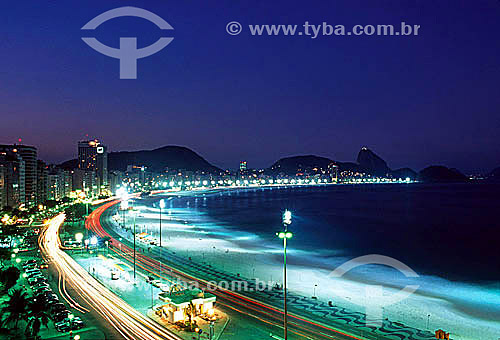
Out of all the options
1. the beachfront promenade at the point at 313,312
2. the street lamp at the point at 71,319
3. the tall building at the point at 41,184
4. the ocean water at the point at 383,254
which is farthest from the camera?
the tall building at the point at 41,184

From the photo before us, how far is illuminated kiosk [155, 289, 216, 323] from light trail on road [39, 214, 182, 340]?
2.38 feet

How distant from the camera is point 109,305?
18359mm

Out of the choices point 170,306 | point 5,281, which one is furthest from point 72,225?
point 170,306

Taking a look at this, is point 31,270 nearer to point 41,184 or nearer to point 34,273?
point 34,273

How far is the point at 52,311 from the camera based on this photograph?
1606cm

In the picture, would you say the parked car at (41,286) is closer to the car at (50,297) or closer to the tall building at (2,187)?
the car at (50,297)

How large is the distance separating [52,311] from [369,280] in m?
20.4

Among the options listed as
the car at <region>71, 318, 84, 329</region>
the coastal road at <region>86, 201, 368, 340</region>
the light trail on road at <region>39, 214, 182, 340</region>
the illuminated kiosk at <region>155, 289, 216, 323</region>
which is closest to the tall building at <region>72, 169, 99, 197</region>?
the light trail on road at <region>39, 214, 182, 340</region>

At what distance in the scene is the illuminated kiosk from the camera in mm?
16109

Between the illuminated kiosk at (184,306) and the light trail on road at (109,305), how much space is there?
726 mm

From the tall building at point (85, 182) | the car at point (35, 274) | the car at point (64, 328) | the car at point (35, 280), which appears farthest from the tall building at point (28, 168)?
the car at point (64, 328)

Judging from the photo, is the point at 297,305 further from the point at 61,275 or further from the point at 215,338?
the point at 61,275
